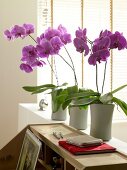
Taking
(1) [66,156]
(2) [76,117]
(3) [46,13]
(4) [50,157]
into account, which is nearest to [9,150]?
(4) [50,157]

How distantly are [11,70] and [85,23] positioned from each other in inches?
38.5

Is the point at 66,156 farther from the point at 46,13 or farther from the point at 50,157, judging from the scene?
the point at 46,13

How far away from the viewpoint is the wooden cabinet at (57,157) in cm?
97

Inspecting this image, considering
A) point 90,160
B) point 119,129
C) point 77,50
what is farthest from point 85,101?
point 119,129

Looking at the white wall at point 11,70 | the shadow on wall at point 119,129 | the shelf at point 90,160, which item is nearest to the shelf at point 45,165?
the shelf at point 90,160

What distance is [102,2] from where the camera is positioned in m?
3.81

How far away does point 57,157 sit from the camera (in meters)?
1.50

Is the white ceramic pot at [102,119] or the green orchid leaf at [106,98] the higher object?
the green orchid leaf at [106,98]

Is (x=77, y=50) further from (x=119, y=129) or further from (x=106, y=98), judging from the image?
(x=119, y=129)

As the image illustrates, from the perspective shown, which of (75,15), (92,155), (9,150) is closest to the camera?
(92,155)

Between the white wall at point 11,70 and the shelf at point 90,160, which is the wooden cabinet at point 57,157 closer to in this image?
the shelf at point 90,160

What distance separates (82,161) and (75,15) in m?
2.88

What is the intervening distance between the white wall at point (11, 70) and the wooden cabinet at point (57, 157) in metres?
1.77

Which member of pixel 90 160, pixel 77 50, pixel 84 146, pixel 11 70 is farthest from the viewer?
pixel 11 70
